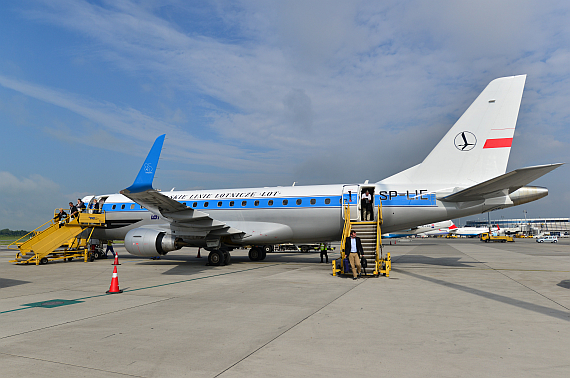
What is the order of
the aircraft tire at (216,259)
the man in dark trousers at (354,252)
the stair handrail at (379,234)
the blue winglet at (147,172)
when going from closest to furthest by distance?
the blue winglet at (147,172) → the man in dark trousers at (354,252) → the stair handrail at (379,234) → the aircraft tire at (216,259)

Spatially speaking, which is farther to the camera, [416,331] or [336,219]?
[336,219]

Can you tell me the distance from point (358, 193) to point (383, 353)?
11.1 metres

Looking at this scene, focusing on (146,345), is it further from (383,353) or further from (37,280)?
(37,280)

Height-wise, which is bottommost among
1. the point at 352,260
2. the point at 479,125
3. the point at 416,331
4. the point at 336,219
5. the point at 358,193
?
the point at 416,331

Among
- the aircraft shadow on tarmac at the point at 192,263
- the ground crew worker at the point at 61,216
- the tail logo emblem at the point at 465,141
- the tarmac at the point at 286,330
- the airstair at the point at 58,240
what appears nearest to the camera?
the tarmac at the point at 286,330

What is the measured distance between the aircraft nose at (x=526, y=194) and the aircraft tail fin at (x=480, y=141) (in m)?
1.00

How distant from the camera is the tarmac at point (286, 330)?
414cm

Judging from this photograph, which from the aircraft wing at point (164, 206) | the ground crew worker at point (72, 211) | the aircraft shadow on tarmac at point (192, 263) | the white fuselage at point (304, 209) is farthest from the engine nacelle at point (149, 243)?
the ground crew worker at point (72, 211)

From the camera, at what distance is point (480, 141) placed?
14.5 metres

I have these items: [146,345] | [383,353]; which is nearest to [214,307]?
[146,345]

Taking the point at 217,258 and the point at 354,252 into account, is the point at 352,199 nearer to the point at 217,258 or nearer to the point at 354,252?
the point at 354,252

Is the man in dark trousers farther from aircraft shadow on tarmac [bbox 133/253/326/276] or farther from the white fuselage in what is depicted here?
aircraft shadow on tarmac [bbox 133/253/326/276]

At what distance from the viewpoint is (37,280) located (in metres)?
11.7

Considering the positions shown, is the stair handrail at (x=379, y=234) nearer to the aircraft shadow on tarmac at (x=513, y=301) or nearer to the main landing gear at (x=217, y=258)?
the aircraft shadow on tarmac at (x=513, y=301)
